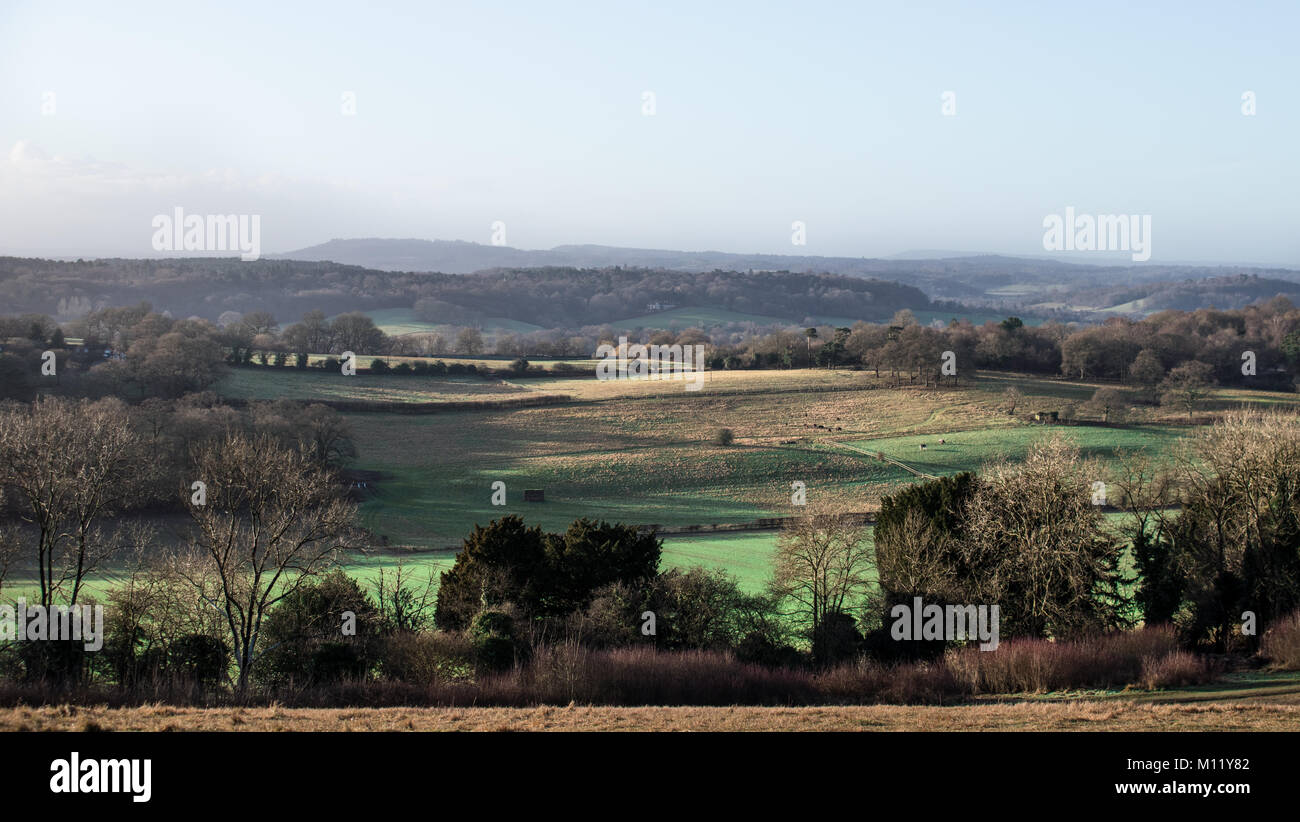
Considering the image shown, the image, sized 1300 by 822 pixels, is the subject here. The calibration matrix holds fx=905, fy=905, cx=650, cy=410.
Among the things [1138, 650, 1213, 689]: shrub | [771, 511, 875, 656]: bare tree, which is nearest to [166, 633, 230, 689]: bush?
[771, 511, 875, 656]: bare tree

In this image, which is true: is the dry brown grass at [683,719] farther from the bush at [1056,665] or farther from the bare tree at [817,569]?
the bare tree at [817,569]

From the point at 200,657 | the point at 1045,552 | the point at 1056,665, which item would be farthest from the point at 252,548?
the point at 1045,552

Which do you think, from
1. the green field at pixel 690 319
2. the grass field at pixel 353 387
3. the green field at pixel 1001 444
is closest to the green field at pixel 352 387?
the grass field at pixel 353 387

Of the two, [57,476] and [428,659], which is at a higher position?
[57,476]

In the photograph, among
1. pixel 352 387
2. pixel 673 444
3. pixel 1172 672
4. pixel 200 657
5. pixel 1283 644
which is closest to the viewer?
pixel 1172 672

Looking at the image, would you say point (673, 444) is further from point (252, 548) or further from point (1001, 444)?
point (252, 548)

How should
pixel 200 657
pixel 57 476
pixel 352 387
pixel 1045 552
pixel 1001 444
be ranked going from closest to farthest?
pixel 200 657, pixel 57 476, pixel 1045 552, pixel 1001 444, pixel 352 387

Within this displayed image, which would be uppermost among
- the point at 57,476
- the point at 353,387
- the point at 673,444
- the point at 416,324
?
the point at 416,324

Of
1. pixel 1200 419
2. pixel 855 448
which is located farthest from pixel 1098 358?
pixel 855 448
